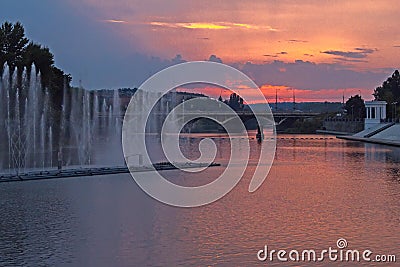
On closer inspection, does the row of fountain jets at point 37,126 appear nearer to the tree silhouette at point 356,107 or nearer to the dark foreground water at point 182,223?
the dark foreground water at point 182,223

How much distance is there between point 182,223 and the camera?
1439 centimetres

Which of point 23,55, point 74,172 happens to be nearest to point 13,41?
point 23,55

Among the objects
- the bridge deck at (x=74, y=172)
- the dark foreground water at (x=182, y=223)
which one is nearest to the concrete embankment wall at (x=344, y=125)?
the bridge deck at (x=74, y=172)

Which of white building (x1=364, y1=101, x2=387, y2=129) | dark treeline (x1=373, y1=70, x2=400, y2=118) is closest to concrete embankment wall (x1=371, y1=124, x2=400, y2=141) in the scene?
white building (x1=364, y1=101, x2=387, y2=129)

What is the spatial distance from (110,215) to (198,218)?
2.09 m

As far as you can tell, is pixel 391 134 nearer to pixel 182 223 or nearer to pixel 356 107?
pixel 356 107

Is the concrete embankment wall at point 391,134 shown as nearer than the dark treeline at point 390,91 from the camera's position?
Yes

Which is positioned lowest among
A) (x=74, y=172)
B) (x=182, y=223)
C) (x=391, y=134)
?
(x=182, y=223)
